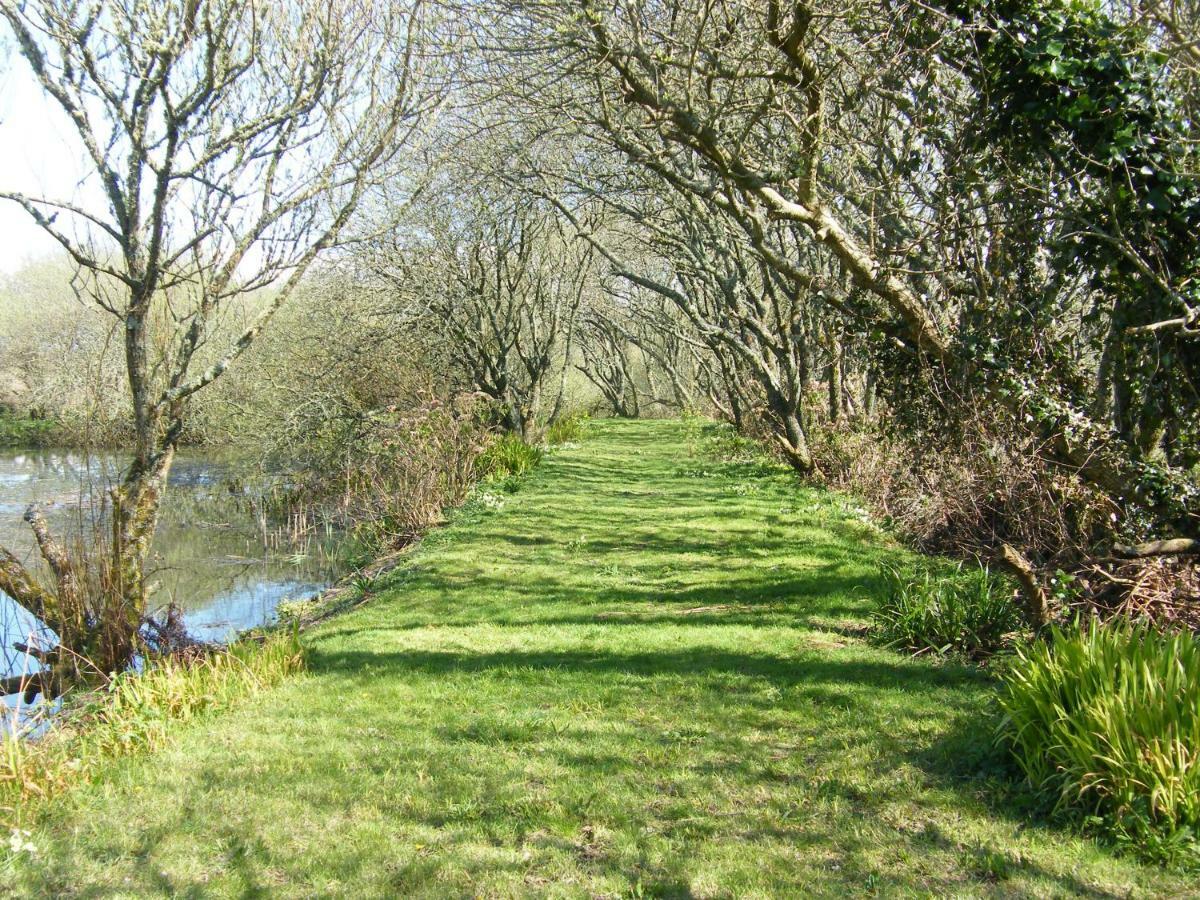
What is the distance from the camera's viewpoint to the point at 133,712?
18.7 feet

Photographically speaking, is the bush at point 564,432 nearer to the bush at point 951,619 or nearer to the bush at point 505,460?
the bush at point 505,460

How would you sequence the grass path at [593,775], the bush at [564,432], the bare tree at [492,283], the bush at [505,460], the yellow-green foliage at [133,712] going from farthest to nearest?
the bush at [564,432]
the bare tree at [492,283]
the bush at [505,460]
the yellow-green foliage at [133,712]
the grass path at [593,775]

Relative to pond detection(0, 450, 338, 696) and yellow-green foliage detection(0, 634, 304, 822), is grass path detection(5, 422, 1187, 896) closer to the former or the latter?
yellow-green foliage detection(0, 634, 304, 822)

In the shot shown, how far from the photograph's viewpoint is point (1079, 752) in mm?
3957

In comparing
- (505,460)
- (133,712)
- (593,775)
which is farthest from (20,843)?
(505,460)

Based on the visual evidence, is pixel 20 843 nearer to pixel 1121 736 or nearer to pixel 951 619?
pixel 1121 736

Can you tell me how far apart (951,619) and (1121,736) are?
277cm

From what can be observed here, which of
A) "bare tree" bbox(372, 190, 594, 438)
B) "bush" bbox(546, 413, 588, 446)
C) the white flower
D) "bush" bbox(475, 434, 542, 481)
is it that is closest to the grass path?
the white flower

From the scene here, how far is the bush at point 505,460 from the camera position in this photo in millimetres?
18156

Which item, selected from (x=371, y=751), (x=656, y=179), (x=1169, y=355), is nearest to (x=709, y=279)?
(x=656, y=179)

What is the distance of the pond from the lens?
1056cm

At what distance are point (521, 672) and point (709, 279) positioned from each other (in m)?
12.7

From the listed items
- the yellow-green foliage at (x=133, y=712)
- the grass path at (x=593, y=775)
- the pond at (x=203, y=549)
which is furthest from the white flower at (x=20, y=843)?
the pond at (x=203, y=549)

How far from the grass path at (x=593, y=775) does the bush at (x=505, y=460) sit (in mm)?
9332
